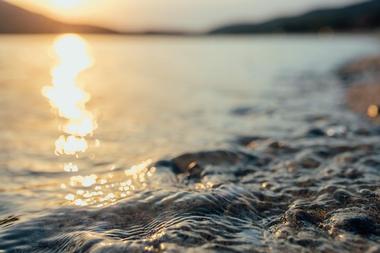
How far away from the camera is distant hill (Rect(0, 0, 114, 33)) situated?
66062mm

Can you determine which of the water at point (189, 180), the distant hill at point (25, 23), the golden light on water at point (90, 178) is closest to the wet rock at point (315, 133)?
the water at point (189, 180)


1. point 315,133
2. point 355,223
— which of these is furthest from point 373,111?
point 355,223

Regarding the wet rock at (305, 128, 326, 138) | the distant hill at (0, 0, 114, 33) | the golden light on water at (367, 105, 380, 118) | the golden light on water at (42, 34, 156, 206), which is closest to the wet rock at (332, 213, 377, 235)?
the golden light on water at (42, 34, 156, 206)

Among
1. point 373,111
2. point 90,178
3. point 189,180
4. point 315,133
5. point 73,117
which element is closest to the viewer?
point 189,180

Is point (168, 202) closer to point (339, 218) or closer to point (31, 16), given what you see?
point (339, 218)

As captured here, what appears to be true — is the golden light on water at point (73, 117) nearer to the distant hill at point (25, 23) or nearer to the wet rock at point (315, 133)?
the wet rock at point (315, 133)

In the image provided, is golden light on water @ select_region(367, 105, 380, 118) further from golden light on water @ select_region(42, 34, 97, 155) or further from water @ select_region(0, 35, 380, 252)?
golden light on water @ select_region(42, 34, 97, 155)

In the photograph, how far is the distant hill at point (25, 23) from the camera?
66062 mm

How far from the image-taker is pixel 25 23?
83.8 metres

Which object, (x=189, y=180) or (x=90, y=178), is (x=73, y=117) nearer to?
(x=90, y=178)

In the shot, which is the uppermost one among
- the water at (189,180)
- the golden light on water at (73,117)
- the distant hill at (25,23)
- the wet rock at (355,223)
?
the distant hill at (25,23)

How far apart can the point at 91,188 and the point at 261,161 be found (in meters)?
2.47

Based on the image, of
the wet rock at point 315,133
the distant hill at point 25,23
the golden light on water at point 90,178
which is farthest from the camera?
the distant hill at point 25,23

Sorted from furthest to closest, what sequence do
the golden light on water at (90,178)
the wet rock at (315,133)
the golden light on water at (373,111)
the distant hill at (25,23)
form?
the distant hill at (25,23) < the golden light on water at (373,111) < the wet rock at (315,133) < the golden light on water at (90,178)
